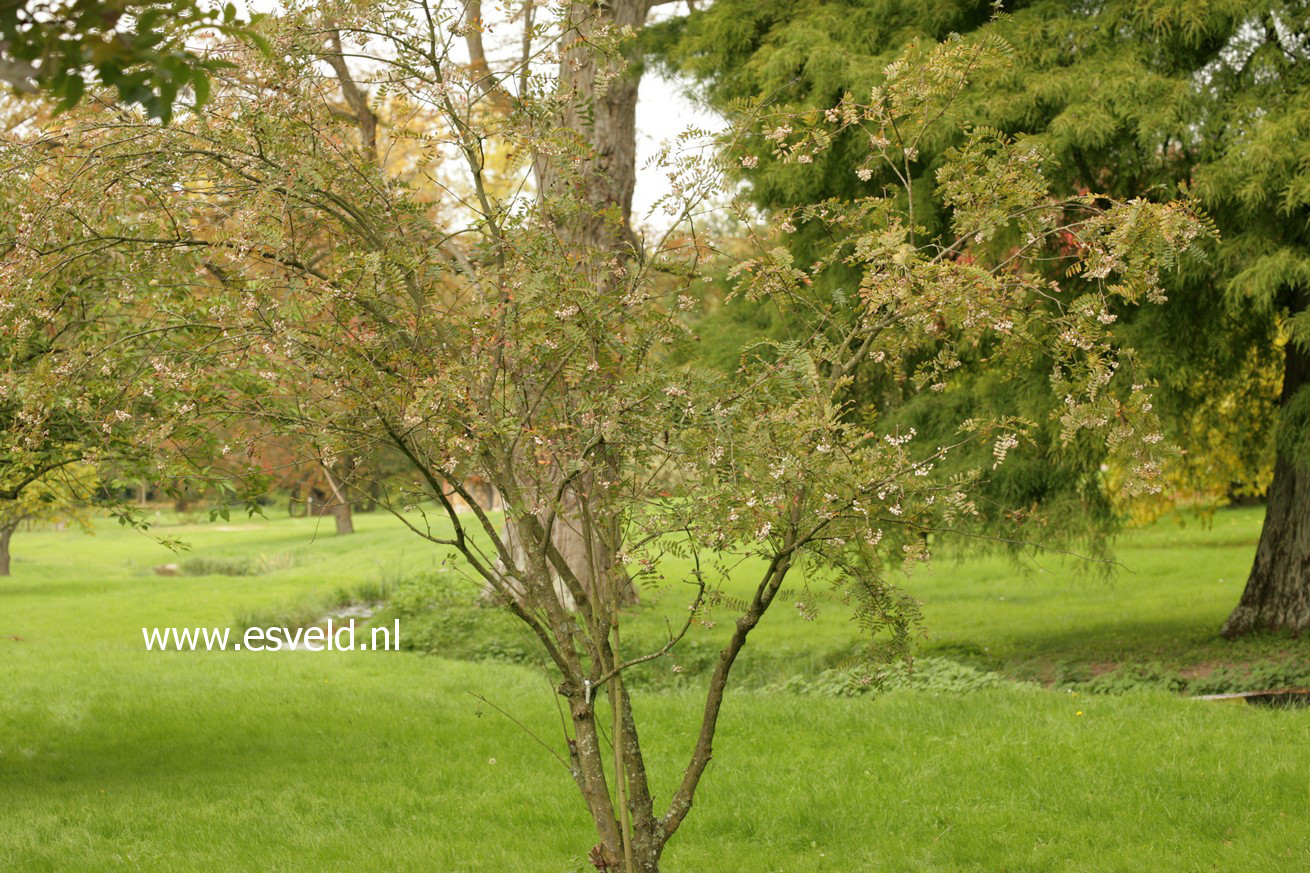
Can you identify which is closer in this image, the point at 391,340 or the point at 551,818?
the point at 391,340

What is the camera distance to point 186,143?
3.81 m

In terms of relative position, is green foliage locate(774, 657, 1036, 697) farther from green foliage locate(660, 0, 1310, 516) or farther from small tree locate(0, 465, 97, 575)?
small tree locate(0, 465, 97, 575)

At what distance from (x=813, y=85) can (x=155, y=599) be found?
13605 millimetres

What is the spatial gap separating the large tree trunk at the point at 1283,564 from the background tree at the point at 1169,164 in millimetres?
16

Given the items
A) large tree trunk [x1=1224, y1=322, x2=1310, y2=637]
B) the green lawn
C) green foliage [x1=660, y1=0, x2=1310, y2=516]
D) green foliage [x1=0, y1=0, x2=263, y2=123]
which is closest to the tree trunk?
the green lawn

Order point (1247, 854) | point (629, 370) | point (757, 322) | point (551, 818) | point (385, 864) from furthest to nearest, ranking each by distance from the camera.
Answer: point (757, 322)
point (551, 818)
point (385, 864)
point (1247, 854)
point (629, 370)

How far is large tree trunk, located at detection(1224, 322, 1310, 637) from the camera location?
31.8 ft

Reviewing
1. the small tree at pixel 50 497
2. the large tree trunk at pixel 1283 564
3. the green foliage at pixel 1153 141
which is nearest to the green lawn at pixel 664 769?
the large tree trunk at pixel 1283 564

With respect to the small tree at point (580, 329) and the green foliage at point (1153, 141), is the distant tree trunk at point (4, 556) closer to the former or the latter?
the green foliage at point (1153, 141)

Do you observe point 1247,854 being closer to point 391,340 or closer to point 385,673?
point 391,340

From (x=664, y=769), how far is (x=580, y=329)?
3993 mm

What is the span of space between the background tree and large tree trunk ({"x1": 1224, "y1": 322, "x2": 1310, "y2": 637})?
0.05 ft

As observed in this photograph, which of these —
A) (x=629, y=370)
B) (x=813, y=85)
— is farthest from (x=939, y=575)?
(x=629, y=370)

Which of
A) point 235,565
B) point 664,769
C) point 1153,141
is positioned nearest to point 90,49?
point 664,769
